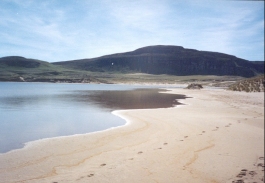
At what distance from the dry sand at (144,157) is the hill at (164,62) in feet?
552

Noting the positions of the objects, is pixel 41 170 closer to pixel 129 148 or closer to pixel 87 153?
pixel 87 153

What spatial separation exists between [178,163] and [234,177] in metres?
1.34

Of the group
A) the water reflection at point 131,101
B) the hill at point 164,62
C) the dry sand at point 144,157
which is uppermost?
the hill at point 164,62

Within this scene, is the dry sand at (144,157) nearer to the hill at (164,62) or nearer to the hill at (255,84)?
the hill at (255,84)

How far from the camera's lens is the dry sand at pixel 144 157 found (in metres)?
4.83

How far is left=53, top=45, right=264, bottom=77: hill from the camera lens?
565ft

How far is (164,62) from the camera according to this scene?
7397 inches

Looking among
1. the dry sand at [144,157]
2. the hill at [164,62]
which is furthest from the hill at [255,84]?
the hill at [164,62]

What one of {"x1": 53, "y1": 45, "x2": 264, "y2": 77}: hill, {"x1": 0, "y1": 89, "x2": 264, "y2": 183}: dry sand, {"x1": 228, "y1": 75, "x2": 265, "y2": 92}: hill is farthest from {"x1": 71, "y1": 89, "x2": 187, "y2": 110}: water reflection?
{"x1": 53, "y1": 45, "x2": 264, "y2": 77}: hill

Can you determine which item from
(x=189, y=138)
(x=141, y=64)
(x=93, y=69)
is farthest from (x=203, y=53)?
(x=189, y=138)

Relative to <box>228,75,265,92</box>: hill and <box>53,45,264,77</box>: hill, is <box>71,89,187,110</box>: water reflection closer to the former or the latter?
<box>228,75,265,92</box>: hill

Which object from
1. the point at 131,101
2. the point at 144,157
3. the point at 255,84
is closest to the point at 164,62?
the point at 131,101

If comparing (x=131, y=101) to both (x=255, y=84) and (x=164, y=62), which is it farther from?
(x=164, y=62)

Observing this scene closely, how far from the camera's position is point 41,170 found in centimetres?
→ 533
